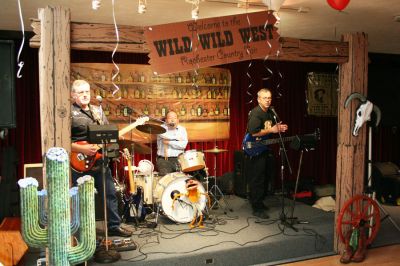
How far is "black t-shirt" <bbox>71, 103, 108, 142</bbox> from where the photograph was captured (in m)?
3.35

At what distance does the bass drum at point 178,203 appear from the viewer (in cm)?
487

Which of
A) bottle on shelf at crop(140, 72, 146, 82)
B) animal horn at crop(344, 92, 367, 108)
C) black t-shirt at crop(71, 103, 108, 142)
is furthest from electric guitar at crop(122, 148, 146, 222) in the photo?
animal horn at crop(344, 92, 367, 108)

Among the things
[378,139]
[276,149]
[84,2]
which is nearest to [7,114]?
[84,2]

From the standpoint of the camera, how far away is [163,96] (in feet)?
21.1

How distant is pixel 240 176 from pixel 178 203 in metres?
1.79

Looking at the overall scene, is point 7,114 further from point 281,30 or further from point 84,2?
point 281,30

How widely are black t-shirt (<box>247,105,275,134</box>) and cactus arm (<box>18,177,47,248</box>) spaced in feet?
12.2

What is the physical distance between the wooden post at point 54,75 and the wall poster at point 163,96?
298cm

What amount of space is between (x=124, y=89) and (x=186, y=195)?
2.16 metres

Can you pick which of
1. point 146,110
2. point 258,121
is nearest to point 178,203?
point 258,121

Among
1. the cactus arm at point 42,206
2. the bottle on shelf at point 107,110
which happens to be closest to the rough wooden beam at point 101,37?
the cactus arm at point 42,206

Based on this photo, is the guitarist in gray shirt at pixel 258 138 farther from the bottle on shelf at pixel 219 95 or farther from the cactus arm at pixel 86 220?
the cactus arm at pixel 86 220

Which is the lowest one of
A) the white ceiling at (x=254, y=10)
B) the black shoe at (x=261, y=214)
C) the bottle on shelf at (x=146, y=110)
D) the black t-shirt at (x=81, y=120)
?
the black shoe at (x=261, y=214)

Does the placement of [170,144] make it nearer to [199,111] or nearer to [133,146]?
[133,146]
